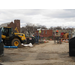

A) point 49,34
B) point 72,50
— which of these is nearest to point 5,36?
point 72,50

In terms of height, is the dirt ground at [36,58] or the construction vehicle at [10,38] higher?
the construction vehicle at [10,38]

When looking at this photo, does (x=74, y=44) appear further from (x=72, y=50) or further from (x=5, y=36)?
(x=5, y=36)

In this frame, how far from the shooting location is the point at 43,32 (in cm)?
5053

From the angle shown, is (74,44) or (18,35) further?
(18,35)

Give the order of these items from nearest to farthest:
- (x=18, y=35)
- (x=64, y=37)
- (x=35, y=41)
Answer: (x=18, y=35)
(x=35, y=41)
(x=64, y=37)

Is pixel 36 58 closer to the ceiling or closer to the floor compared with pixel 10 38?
closer to the floor

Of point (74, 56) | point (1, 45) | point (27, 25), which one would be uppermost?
point (27, 25)

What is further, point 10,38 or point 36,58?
point 10,38

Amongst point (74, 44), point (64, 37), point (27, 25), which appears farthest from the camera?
point (27, 25)

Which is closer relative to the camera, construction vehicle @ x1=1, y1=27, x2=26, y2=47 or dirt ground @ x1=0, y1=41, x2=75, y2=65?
dirt ground @ x1=0, y1=41, x2=75, y2=65

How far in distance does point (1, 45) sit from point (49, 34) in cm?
4138

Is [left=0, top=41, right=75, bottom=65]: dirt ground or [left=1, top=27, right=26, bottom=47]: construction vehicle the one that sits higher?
[left=1, top=27, right=26, bottom=47]: construction vehicle

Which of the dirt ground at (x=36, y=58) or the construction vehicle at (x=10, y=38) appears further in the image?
the construction vehicle at (x=10, y=38)

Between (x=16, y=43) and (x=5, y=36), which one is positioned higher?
(x=5, y=36)
